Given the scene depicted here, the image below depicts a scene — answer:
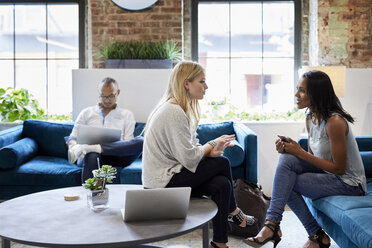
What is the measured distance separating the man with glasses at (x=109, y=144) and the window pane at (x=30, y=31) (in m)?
1.60

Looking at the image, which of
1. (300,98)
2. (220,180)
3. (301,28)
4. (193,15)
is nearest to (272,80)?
(301,28)

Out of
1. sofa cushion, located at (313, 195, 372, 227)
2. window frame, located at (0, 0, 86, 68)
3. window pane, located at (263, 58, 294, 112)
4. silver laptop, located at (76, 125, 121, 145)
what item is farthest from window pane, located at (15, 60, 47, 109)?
sofa cushion, located at (313, 195, 372, 227)

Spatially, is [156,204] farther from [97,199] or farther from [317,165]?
[317,165]

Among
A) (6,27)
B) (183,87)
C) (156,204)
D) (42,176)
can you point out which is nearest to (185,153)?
(183,87)

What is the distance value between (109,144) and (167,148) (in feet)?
3.93

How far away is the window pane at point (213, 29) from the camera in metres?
5.31

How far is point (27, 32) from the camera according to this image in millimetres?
5367

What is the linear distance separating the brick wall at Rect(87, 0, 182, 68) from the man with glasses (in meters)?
1.05

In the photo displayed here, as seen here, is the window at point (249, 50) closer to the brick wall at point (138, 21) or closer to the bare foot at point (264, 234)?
the brick wall at point (138, 21)

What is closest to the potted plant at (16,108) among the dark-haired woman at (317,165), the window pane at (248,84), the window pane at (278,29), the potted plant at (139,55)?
the potted plant at (139,55)

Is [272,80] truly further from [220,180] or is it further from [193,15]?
[220,180]

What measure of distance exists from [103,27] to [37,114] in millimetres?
1194

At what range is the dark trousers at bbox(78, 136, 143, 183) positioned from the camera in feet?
11.8

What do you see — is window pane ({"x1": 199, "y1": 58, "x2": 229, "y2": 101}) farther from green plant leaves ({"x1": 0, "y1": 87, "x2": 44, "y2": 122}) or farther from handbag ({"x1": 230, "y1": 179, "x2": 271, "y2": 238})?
handbag ({"x1": 230, "y1": 179, "x2": 271, "y2": 238})
